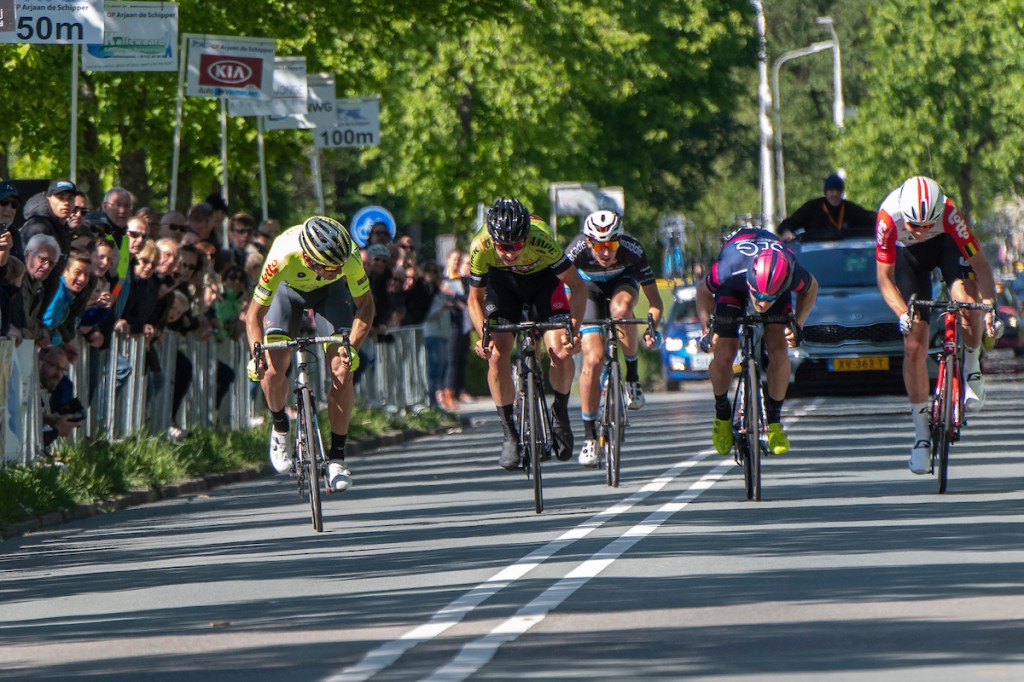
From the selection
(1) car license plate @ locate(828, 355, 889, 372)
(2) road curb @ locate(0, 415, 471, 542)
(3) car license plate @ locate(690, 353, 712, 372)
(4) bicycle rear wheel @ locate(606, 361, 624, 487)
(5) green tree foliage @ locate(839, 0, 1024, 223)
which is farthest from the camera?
(5) green tree foliage @ locate(839, 0, 1024, 223)

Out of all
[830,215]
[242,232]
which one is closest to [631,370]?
[242,232]

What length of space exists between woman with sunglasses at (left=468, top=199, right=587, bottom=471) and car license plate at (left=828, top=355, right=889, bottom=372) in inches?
342

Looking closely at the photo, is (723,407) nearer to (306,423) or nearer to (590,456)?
(590,456)

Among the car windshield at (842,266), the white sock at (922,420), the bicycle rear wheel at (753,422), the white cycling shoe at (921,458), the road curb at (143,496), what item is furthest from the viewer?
the car windshield at (842,266)

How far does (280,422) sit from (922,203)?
4.21 meters

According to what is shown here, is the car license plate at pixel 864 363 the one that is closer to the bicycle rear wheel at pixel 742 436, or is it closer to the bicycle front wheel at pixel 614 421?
the bicycle front wheel at pixel 614 421

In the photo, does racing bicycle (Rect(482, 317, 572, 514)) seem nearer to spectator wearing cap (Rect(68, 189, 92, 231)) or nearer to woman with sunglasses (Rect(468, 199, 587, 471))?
woman with sunglasses (Rect(468, 199, 587, 471))

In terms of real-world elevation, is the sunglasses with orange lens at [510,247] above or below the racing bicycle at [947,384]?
above

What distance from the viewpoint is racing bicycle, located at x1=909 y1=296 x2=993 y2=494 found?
1395 centimetres

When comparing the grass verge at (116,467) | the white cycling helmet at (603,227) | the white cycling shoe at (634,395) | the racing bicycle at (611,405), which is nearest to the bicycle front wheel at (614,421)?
the racing bicycle at (611,405)

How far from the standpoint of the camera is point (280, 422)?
14.1 m

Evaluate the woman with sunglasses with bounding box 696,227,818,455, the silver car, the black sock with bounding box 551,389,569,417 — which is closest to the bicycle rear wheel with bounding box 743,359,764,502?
the woman with sunglasses with bounding box 696,227,818,455

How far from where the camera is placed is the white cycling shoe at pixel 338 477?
13547mm

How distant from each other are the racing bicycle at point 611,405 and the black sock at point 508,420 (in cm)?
83
